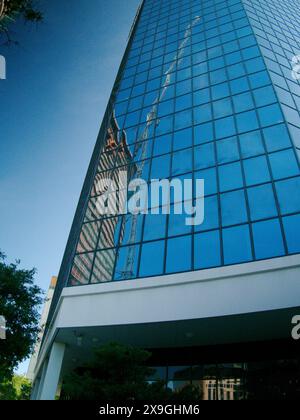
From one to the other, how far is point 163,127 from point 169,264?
438 inches

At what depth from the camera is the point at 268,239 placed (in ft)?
46.8

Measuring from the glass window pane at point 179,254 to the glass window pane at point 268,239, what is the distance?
3078mm

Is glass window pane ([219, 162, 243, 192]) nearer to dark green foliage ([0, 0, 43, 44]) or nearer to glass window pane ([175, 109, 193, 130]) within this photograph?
glass window pane ([175, 109, 193, 130])

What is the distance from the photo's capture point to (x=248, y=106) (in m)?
20.4

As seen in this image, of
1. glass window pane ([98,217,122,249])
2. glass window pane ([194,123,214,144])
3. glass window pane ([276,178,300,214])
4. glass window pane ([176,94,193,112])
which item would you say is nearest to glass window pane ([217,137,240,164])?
glass window pane ([194,123,214,144])

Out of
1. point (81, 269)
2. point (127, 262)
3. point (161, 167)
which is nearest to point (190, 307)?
point (127, 262)

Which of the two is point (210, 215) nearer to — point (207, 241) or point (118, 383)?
point (207, 241)

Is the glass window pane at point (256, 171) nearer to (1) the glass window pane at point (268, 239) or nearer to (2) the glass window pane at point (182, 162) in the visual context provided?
(1) the glass window pane at point (268, 239)

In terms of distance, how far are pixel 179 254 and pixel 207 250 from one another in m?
1.41

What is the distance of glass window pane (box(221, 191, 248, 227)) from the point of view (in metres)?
15.6

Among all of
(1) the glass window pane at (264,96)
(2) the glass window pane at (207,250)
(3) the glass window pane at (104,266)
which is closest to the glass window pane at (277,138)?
(1) the glass window pane at (264,96)

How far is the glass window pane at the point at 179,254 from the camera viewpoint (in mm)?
15367
